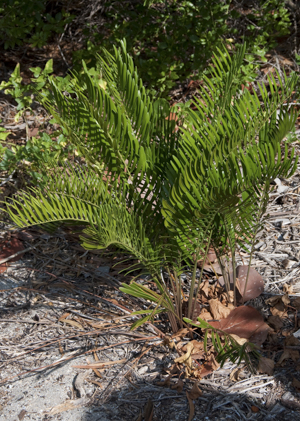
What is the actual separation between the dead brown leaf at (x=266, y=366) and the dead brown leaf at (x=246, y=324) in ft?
0.32

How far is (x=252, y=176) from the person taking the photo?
4.99 feet

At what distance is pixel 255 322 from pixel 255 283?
253 mm

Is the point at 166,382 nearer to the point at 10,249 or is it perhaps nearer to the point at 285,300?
the point at 285,300

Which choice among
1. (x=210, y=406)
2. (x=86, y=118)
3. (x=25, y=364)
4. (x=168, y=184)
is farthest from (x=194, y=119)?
(x=25, y=364)

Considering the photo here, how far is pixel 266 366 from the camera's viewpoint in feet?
5.92

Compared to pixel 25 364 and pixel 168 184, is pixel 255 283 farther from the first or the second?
pixel 25 364

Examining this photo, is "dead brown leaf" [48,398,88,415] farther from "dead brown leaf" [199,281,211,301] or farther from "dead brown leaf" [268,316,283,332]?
"dead brown leaf" [268,316,283,332]

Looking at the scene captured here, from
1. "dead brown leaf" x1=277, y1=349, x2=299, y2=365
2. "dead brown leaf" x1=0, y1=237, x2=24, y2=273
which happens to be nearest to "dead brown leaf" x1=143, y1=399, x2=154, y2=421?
"dead brown leaf" x1=277, y1=349, x2=299, y2=365

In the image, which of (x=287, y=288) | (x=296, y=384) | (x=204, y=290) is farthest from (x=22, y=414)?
(x=287, y=288)

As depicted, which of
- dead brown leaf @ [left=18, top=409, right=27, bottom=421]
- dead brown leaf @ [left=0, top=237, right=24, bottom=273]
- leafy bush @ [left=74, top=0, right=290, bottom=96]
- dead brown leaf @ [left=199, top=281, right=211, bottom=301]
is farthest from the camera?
leafy bush @ [left=74, top=0, right=290, bottom=96]

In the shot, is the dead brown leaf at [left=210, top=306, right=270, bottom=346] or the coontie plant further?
the dead brown leaf at [left=210, top=306, right=270, bottom=346]

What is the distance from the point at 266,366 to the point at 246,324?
204 millimetres

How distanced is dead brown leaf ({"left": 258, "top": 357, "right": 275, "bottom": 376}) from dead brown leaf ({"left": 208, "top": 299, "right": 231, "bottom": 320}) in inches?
10.4

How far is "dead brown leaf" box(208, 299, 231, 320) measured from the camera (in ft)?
6.58
